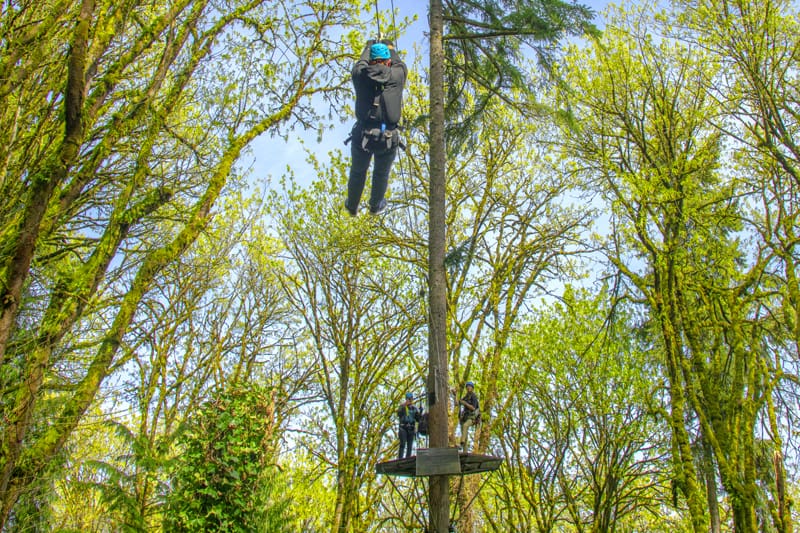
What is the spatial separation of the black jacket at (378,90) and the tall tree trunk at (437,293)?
0.41 meters

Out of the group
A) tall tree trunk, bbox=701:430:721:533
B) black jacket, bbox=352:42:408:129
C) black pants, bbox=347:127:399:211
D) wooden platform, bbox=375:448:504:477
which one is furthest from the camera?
tall tree trunk, bbox=701:430:721:533

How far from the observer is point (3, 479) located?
4906mm

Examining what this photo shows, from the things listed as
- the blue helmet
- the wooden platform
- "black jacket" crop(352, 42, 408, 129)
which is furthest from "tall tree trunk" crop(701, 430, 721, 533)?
the blue helmet

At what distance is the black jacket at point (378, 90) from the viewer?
6039 millimetres

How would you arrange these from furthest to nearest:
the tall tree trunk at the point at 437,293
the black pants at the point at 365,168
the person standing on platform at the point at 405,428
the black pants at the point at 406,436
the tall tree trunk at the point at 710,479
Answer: the tall tree trunk at the point at 710,479, the black pants at the point at 406,436, the person standing on platform at the point at 405,428, the black pants at the point at 365,168, the tall tree trunk at the point at 437,293

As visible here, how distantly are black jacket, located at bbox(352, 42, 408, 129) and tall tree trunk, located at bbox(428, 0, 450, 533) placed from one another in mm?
406

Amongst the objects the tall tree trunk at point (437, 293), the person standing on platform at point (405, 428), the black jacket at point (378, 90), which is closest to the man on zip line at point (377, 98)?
the black jacket at point (378, 90)

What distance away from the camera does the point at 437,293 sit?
18.3ft

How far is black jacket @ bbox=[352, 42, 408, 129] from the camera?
238 inches

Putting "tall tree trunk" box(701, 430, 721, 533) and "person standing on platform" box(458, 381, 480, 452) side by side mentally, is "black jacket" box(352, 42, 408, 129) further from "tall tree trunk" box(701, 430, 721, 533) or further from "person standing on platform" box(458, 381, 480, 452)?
"tall tree trunk" box(701, 430, 721, 533)

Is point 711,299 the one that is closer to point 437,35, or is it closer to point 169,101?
point 437,35

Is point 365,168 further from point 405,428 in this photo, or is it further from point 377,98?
point 405,428

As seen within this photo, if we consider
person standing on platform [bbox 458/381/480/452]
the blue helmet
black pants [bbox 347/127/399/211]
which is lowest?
person standing on platform [bbox 458/381/480/452]

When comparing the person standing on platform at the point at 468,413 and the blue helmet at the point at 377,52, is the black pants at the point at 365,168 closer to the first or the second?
the blue helmet at the point at 377,52
